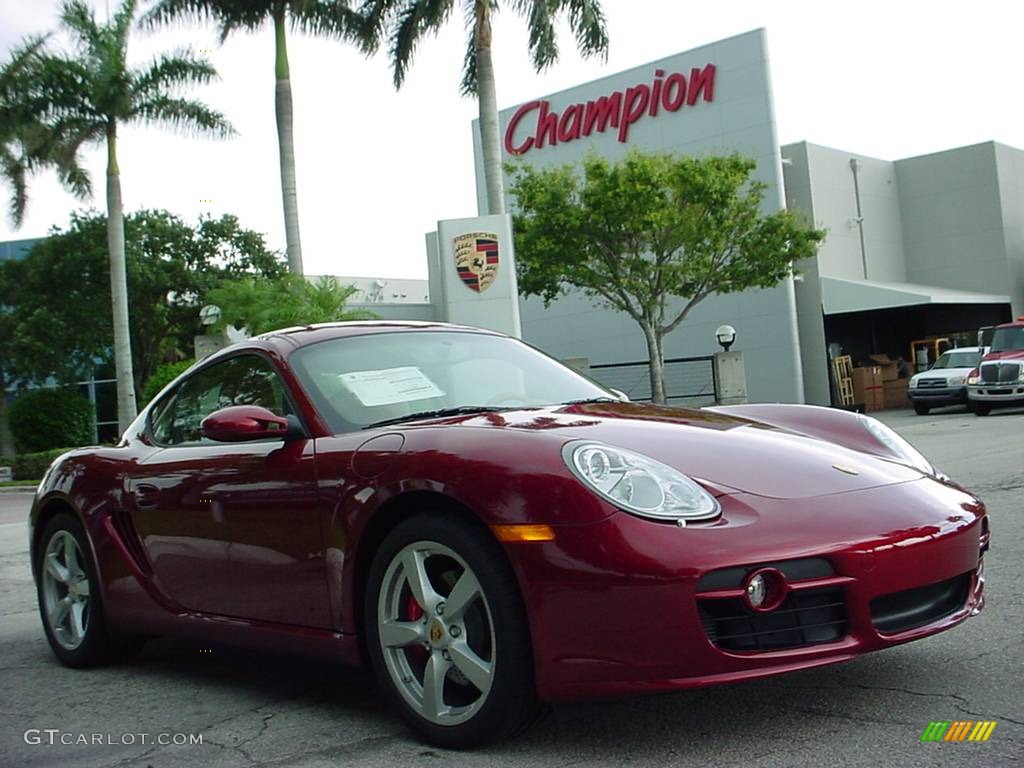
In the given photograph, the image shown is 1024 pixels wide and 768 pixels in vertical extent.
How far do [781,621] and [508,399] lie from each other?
155cm

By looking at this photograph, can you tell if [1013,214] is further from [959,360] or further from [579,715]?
[579,715]

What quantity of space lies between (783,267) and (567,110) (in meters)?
12.8

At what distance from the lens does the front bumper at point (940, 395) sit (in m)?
28.2

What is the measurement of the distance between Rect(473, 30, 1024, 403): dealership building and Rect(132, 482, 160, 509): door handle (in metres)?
29.3

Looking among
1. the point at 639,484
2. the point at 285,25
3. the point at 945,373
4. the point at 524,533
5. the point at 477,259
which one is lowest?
the point at 524,533

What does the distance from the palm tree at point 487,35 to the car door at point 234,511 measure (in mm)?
18943

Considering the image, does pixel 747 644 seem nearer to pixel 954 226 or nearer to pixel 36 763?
pixel 36 763

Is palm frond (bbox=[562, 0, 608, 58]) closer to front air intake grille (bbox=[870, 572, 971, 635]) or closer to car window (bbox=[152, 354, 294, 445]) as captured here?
car window (bbox=[152, 354, 294, 445])

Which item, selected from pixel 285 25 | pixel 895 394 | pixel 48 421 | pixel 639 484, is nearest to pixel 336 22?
pixel 285 25

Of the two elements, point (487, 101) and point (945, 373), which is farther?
point (945, 373)

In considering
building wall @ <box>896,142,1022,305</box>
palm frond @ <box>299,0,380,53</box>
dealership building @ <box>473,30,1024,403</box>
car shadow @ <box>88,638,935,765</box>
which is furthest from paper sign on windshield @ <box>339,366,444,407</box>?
building wall @ <box>896,142,1022,305</box>

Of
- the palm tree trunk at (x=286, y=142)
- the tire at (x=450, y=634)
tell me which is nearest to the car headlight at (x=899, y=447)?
the tire at (x=450, y=634)

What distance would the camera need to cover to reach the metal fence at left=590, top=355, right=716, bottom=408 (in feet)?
111

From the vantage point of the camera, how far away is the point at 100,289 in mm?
39781
